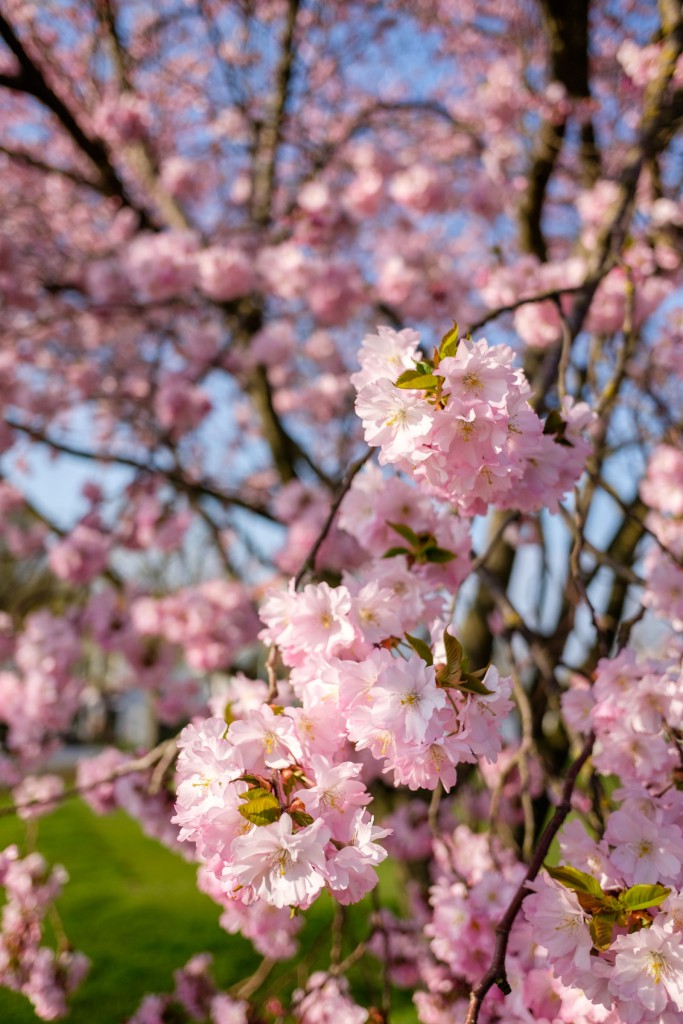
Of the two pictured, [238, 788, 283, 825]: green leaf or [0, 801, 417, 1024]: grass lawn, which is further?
[0, 801, 417, 1024]: grass lawn

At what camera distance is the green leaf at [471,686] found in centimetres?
88

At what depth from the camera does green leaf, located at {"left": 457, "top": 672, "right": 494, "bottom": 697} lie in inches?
34.8

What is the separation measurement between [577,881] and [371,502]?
69cm

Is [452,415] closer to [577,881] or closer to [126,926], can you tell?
[577,881]

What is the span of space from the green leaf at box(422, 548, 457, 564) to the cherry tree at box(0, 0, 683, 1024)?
0.6 inches

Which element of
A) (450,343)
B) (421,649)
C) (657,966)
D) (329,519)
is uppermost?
(450,343)

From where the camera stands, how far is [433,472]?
3.18 feet

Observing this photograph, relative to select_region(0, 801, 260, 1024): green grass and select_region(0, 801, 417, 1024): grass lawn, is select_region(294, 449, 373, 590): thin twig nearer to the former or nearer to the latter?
select_region(0, 801, 417, 1024): grass lawn

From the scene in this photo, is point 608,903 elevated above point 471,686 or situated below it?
below

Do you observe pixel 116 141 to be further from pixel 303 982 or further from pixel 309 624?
pixel 303 982

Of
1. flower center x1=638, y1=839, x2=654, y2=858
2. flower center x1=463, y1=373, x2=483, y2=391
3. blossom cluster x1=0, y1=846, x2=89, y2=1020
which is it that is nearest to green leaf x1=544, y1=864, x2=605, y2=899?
flower center x1=638, y1=839, x2=654, y2=858

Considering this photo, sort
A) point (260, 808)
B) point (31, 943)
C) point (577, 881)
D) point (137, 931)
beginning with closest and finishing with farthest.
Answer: point (260, 808) < point (577, 881) < point (31, 943) < point (137, 931)

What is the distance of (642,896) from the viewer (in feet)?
2.93

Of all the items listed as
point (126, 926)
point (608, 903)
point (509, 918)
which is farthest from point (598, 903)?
point (126, 926)
